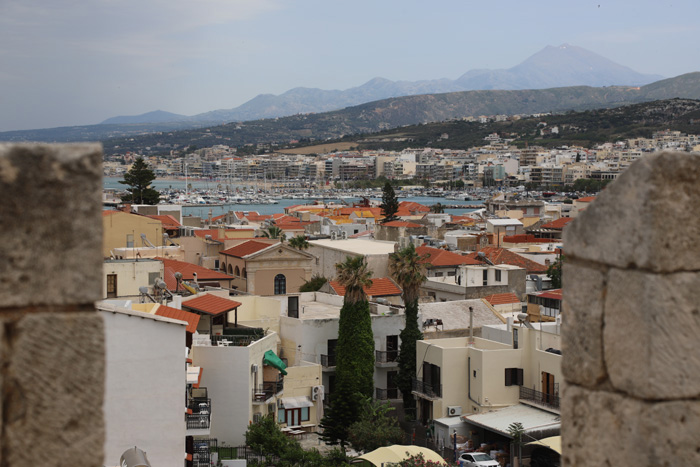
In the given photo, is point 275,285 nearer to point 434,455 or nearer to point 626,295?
point 434,455

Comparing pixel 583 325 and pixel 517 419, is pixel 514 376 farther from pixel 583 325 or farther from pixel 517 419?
pixel 583 325

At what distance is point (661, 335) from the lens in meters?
2.91

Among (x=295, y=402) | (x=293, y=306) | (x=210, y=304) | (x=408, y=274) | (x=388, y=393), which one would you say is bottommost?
(x=388, y=393)

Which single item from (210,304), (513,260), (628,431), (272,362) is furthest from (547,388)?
(513,260)

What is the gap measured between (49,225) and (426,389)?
86.0 feet

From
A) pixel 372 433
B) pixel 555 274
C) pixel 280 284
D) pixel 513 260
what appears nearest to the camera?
pixel 372 433

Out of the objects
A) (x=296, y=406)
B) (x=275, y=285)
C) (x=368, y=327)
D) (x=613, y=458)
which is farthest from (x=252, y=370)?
(x=613, y=458)

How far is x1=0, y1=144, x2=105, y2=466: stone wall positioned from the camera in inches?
89.5

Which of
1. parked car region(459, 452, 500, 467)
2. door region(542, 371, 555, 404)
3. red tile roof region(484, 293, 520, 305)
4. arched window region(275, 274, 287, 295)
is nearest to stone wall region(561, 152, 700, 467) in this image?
parked car region(459, 452, 500, 467)

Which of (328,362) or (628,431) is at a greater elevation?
(628,431)

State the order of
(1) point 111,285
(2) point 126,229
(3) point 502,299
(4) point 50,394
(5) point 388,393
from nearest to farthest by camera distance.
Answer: (4) point 50,394
(1) point 111,285
(5) point 388,393
(3) point 502,299
(2) point 126,229

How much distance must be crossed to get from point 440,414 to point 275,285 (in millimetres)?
15997

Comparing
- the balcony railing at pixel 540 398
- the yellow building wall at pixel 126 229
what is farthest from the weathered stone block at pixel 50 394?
the yellow building wall at pixel 126 229

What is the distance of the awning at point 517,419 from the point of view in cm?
2312
